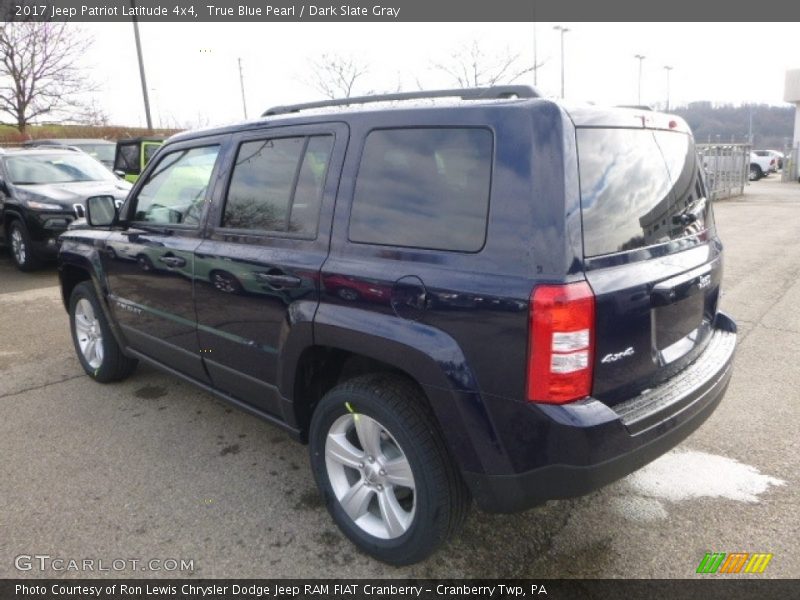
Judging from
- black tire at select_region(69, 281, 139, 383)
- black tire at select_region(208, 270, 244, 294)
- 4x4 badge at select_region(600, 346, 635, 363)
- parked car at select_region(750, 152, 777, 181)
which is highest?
black tire at select_region(208, 270, 244, 294)

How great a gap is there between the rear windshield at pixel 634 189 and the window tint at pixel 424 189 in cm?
35

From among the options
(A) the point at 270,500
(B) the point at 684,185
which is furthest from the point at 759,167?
(A) the point at 270,500

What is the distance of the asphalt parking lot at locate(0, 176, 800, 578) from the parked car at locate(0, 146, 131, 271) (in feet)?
14.9

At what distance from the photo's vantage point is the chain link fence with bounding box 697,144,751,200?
19547mm

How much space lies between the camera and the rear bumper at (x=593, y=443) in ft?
6.59

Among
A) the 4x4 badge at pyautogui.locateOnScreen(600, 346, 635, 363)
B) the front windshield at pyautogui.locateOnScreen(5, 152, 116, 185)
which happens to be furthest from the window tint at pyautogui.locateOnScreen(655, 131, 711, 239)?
the front windshield at pyautogui.locateOnScreen(5, 152, 116, 185)

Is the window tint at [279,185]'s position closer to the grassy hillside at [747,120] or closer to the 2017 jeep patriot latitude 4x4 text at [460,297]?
the 2017 jeep patriot latitude 4x4 text at [460,297]

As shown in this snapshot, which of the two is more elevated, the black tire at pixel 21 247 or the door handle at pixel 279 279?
the door handle at pixel 279 279

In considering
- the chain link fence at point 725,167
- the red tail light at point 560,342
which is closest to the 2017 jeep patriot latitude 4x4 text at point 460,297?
the red tail light at point 560,342

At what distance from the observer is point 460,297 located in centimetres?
210

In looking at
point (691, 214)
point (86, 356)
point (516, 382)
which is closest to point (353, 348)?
point (516, 382)

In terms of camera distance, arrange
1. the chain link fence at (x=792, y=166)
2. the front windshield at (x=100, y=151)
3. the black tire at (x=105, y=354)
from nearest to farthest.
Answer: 1. the black tire at (x=105, y=354)
2. the front windshield at (x=100, y=151)
3. the chain link fence at (x=792, y=166)

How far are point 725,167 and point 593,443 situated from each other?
21.4 meters

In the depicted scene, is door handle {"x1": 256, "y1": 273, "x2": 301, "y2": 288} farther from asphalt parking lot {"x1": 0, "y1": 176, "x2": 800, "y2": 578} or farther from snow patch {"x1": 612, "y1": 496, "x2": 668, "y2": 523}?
snow patch {"x1": 612, "y1": 496, "x2": 668, "y2": 523}
